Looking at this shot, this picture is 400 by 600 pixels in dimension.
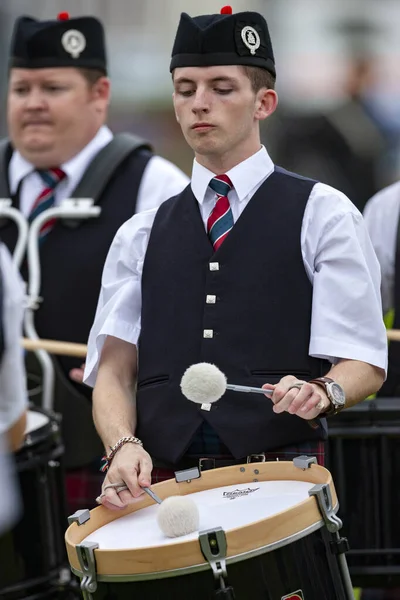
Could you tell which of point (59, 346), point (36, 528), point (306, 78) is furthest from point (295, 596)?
point (306, 78)

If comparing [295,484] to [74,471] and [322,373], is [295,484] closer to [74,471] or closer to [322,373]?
[322,373]

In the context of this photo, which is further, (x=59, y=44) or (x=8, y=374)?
(x=59, y=44)

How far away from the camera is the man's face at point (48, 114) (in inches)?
243

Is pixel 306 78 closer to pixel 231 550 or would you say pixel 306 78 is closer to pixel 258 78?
pixel 258 78

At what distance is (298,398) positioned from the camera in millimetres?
3506

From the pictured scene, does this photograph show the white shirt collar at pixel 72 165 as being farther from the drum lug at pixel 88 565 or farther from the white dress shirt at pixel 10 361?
the drum lug at pixel 88 565

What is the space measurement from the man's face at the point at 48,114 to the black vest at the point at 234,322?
228cm

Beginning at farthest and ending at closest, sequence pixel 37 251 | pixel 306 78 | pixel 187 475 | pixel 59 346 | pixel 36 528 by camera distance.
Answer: pixel 306 78 < pixel 37 251 < pixel 59 346 < pixel 36 528 < pixel 187 475

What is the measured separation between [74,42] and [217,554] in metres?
3.52

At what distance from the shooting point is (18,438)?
12.8ft

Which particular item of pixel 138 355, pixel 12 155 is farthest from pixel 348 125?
pixel 138 355

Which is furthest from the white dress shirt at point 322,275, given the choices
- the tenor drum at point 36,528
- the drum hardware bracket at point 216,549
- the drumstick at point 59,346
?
the drumstick at point 59,346

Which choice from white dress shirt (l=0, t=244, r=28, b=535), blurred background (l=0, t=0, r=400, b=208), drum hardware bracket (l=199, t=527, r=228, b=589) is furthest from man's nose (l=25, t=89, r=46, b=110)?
blurred background (l=0, t=0, r=400, b=208)

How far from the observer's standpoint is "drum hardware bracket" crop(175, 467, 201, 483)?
3742 millimetres
